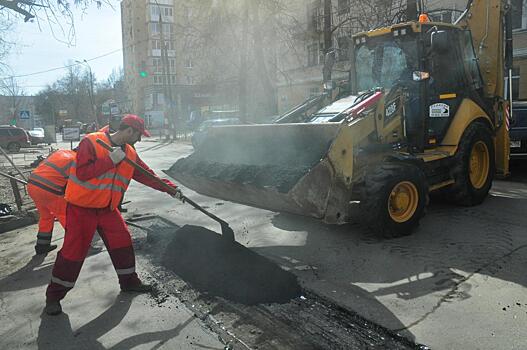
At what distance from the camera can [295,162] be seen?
5.18 m

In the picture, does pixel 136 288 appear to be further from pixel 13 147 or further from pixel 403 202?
pixel 13 147

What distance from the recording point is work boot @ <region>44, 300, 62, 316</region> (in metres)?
3.85

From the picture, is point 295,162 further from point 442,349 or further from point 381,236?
point 442,349

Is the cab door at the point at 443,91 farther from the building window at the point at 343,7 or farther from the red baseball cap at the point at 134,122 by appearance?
the building window at the point at 343,7

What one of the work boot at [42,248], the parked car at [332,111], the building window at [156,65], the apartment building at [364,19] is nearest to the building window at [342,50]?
the parked car at [332,111]

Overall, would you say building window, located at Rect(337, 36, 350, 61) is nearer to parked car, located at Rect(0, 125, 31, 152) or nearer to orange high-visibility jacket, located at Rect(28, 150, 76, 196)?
orange high-visibility jacket, located at Rect(28, 150, 76, 196)

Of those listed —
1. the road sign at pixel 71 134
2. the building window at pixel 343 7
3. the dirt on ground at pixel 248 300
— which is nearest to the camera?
the dirt on ground at pixel 248 300

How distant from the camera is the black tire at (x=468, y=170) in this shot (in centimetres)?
646

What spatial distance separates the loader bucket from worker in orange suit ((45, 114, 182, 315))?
1592 millimetres

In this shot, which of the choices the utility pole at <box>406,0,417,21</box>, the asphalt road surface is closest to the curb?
the asphalt road surface

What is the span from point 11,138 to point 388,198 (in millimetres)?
28369

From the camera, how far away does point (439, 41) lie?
18.9 feet

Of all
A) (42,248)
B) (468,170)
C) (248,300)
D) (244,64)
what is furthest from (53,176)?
(244,64)

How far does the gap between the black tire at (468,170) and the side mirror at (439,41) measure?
140 centimetres
